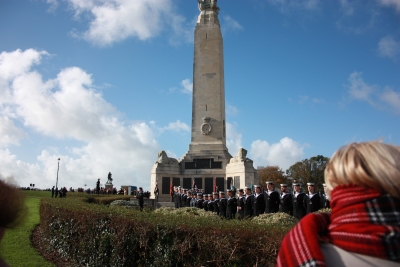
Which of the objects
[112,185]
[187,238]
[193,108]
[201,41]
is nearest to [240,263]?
[187,238]

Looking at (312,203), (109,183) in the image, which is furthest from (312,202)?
(109,183)

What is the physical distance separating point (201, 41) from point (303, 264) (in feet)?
104

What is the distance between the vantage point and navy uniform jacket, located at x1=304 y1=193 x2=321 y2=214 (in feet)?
34.1

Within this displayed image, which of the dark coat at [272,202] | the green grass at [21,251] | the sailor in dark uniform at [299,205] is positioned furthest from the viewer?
the dark coat at [272,202]

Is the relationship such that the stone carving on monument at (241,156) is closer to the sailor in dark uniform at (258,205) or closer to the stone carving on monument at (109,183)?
the sailor in dark uniform at (258,205)

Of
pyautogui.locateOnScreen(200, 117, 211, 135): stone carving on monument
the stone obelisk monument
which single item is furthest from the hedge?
pyautogui.locateOnScreen(200, 117, 211, 135): stone carving on monument

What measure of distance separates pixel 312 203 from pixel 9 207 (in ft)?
31.9

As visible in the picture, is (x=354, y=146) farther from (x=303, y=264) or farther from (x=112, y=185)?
(x=112, y=185)

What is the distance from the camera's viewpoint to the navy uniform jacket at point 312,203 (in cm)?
1040

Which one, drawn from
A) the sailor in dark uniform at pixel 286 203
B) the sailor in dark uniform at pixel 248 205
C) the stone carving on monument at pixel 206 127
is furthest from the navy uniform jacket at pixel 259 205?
the stone carving on monument at pixel 206 127

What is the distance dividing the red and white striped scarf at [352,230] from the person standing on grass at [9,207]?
5.14ft

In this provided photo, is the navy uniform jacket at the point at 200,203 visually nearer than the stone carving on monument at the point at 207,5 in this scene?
Yes

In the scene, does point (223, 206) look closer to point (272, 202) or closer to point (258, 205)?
point (258, 205)

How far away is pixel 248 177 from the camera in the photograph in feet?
86.1
